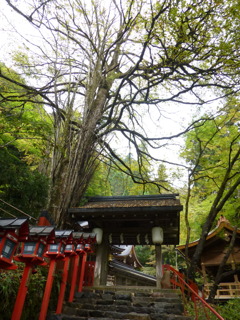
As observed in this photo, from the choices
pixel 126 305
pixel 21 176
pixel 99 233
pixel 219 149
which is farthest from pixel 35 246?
pixel 219 149

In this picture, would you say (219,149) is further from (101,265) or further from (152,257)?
(152,257)

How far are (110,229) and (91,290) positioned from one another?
7.84ft

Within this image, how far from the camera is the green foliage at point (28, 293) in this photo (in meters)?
3.93

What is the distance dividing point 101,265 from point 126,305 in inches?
102

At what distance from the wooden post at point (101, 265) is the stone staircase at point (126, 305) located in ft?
3.62

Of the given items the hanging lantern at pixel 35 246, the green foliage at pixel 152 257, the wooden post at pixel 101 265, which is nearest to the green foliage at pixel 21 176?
the hanging lantern at pixel 35 246

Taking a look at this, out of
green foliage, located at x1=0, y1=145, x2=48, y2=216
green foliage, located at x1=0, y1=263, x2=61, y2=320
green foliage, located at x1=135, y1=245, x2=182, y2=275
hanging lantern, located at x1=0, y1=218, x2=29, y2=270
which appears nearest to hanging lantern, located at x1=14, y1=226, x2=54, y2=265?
hanging lantern, located at x1=0, y1=218, x2=29, y2=270

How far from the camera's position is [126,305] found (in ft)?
19.4

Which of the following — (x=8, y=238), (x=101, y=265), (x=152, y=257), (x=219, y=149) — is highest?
(x=219, y=149)

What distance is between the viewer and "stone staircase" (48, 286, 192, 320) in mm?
5188

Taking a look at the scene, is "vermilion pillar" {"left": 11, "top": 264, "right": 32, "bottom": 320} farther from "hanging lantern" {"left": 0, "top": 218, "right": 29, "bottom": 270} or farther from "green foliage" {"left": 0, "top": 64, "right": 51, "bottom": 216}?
"green foliage" {"left": 0, "top": 64, "right": 51, "bottom": 216}

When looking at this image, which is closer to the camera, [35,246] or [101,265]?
[35,246]

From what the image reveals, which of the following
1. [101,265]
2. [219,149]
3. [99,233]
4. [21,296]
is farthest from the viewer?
[219,149]

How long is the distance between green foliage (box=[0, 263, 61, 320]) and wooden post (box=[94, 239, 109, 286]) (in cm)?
262
